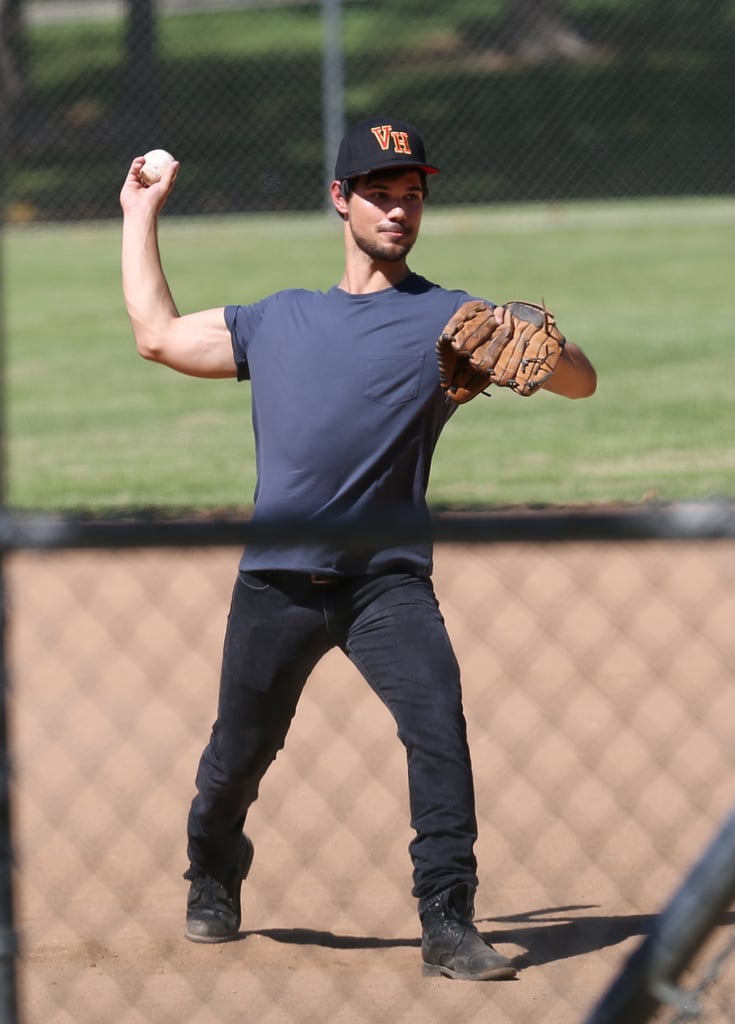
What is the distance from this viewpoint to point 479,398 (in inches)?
458

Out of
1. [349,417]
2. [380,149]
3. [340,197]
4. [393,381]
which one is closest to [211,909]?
[349,417]

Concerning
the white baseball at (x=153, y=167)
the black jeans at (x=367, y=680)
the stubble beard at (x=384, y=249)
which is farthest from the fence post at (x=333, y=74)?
the black jeans at (x=367, y=680)

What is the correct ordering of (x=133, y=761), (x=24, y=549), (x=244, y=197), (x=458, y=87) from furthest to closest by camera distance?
1. (x=458, y=87)
2. (x=244, y=197)
3. (x=133, y=761)
4. (x=24, y=549)

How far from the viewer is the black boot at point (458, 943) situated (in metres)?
3.89

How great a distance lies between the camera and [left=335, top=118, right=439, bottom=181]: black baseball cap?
4.18m

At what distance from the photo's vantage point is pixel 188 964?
4.13m

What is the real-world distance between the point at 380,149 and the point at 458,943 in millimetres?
2082

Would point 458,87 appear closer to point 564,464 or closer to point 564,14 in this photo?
point 564,14

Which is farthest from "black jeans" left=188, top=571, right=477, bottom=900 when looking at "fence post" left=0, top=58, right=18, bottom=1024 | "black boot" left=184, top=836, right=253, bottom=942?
"fence post" left=0, top=58, right=18, bottom=1024

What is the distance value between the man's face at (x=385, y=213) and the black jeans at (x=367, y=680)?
877 millimetres

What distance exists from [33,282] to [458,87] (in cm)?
996

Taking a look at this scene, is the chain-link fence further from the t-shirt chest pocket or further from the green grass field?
the t-shirt chest pocket

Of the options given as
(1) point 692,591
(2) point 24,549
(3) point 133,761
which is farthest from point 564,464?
(2) point 24,549

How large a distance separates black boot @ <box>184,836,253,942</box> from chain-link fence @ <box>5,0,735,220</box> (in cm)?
1254
